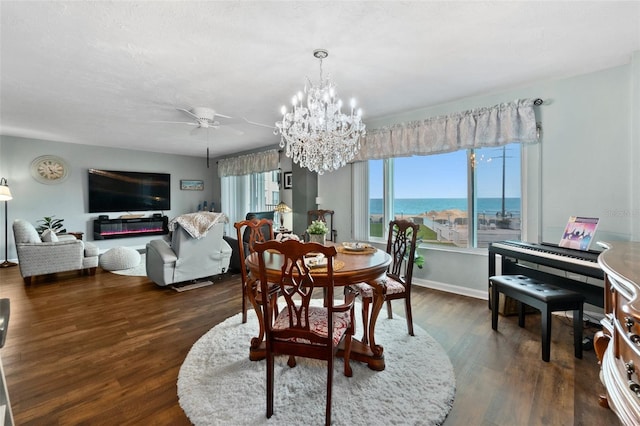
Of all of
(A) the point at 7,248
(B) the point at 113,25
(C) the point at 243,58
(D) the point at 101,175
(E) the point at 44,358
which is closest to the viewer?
A: (B) the point at 113,25

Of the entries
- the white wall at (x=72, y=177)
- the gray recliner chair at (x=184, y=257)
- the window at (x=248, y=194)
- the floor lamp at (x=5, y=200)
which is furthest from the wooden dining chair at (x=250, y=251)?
the white wall at (x=72, y=177)

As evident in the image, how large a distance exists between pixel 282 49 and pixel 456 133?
2.23 m

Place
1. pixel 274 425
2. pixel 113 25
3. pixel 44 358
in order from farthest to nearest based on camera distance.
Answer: pixel 44 358 → pixel 113 25 → pixel 274 425

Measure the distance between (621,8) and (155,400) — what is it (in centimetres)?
377

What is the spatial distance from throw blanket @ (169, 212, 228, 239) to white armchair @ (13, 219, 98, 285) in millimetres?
1866

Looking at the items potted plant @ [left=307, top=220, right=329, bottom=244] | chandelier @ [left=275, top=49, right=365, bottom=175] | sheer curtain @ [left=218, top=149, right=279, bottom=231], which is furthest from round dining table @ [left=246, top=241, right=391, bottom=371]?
sheer curtain @ [left=218, top=149, right=279, bottom=231]

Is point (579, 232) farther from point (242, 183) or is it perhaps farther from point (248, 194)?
point (242, 183)

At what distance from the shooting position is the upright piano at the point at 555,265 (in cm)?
219

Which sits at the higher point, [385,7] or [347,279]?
[385,7]

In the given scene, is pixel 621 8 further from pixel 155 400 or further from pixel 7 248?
pixel 7 248

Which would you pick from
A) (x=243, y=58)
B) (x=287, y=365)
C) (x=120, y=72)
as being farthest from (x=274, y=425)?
(x=120, y=72)

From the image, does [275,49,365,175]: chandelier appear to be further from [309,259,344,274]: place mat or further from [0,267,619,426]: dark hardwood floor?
[0,267,619,426]: dark hardwood floor

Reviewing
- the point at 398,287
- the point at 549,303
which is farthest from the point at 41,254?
the point at 549,303

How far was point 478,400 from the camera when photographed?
168cm
